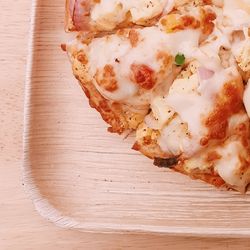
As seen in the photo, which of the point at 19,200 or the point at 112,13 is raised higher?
the point at 112,13

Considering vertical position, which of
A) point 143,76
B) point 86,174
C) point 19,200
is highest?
point 143,76

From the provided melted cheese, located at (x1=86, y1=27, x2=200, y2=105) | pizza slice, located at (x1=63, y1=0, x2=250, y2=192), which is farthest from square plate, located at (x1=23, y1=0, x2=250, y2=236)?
melted cheese, located at (x1=86, y1=27, x2=200, y2=105)

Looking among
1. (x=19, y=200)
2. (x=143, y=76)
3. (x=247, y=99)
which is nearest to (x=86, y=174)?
(x=19, y=200)

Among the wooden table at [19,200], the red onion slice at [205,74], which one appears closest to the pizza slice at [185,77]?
the red onion slice at [205,74]

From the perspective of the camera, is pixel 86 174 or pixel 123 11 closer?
pixel 123 11

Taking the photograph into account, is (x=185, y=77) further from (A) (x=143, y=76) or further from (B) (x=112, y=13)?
(B) (x=112, y=13)

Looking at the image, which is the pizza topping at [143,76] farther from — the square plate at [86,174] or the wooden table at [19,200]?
the wooden table at [19,200]
